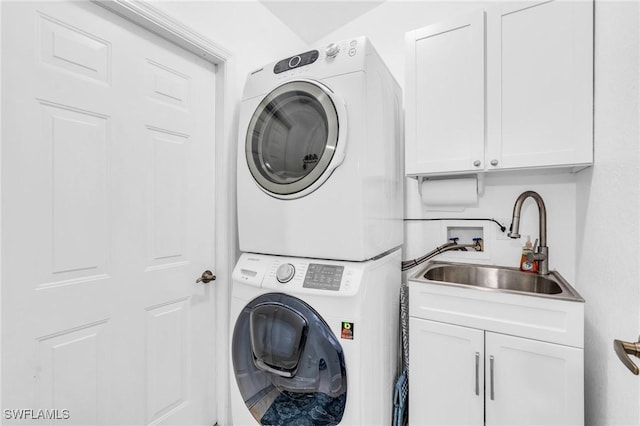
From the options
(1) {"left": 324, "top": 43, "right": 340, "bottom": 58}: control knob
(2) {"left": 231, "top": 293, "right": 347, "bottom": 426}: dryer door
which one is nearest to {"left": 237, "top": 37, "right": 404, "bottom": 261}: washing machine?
(1) {"left": 324, "top": 43, "right": 340, "bottom": 58}: control knob

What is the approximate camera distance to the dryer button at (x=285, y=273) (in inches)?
52.1

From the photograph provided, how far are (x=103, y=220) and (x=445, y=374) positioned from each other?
171cm

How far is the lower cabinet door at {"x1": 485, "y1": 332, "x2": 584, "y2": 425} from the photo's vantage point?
1173 mm

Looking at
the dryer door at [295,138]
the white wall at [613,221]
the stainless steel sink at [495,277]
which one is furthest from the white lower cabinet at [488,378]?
the dryer door at [295,138]

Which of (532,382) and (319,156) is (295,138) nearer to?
(319,156)

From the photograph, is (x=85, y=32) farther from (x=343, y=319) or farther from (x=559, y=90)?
(x=559, y=90)

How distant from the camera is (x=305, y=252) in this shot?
1.35 m

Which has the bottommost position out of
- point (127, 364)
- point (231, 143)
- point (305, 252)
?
point (127, 364)

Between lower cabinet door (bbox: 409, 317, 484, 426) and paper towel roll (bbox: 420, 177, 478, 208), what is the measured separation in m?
0.77

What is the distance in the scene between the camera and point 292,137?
4.84 feet

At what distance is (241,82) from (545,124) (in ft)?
5.42

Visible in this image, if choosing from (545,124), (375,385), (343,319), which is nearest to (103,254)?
(343,319)

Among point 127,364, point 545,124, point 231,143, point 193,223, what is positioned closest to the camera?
point 127,364

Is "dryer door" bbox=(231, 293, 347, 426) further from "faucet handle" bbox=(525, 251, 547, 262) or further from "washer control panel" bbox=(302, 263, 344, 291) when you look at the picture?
"faucet handle" bbox=(525, 251, 547, 262)
